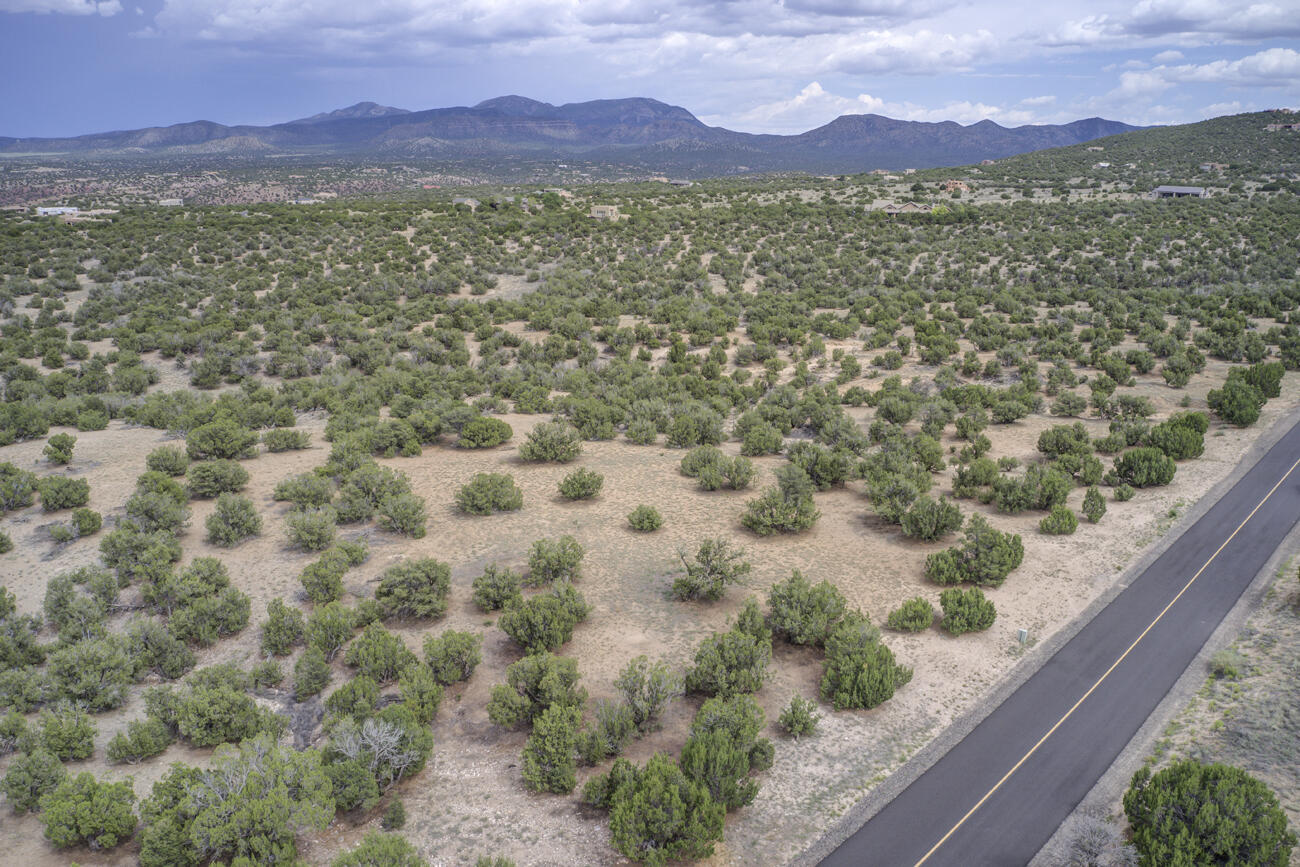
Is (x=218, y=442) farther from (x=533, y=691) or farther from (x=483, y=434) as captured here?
(x=533, y=691)

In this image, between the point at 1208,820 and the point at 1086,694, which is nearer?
the point at 1208,820

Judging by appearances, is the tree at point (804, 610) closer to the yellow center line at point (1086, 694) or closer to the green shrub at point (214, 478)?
the yellow center line at point (1086, 694)

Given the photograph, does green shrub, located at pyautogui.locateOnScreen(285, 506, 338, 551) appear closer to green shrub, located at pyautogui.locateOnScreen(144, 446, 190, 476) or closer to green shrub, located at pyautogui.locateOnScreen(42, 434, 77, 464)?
green shrub, located at pyautogui.locateOnScreen(144, 446, 190, 476)

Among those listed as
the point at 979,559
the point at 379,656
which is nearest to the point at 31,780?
the point at 379,656

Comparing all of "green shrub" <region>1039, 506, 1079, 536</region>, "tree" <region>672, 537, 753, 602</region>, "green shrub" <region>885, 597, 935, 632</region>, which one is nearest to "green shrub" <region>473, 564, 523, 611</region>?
"tree" <region>672, 537, 753, 602</region>

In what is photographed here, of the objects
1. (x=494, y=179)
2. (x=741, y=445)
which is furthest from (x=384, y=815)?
(x=494, y=179)

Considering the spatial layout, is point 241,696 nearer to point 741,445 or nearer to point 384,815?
point 384,815

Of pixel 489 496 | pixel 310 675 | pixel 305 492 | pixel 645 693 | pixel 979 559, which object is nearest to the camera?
pixel 645 693
